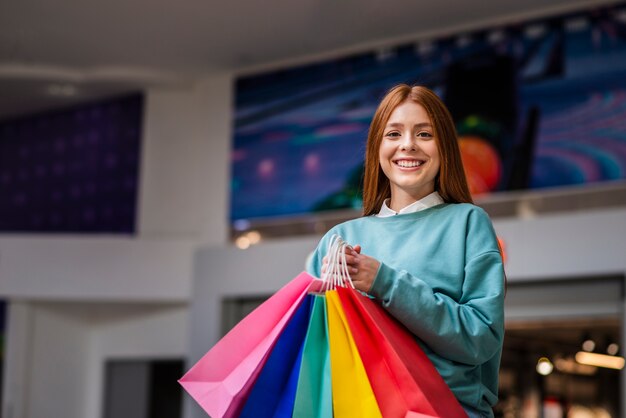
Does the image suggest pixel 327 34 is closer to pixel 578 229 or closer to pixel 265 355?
pixel 578 229

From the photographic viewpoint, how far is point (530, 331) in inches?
389

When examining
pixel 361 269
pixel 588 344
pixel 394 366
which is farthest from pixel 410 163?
pixel 588 344

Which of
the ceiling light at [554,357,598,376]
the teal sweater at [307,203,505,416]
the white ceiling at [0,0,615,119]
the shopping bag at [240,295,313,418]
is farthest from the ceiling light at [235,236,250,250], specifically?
the shopping bag at [240,295,313,418]

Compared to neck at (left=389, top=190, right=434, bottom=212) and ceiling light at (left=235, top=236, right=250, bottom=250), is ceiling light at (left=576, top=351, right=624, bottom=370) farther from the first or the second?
neck at (left=389, top=190, right=434, bottom=212)

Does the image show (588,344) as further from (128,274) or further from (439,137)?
(439,137)

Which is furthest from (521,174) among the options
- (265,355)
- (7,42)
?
(265,355)

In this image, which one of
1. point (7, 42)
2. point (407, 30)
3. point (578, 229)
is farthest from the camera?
point (7, 42)

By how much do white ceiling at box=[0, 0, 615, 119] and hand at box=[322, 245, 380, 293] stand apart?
27.6ft

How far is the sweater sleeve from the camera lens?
167 centimetres

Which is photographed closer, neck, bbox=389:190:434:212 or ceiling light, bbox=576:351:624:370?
neck, bbox=389:190:434:212

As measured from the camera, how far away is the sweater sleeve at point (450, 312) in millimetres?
1671

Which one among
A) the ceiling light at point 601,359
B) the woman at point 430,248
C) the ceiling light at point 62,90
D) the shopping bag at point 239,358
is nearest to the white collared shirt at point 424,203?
the woman at point 430,248

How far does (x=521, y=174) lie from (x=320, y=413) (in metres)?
8.23

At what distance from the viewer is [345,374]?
1659 millimetres
